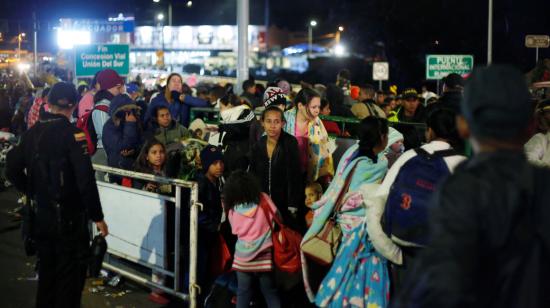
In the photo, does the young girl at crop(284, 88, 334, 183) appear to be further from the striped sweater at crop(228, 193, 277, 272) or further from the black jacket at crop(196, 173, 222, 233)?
the striped sweater at crop(228, 193, 277, 272)

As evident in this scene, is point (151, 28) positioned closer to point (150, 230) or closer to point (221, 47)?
point (221, 47)

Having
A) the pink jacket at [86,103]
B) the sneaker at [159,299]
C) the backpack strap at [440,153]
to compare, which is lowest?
the sneaker at [159,299]

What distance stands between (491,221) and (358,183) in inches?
128

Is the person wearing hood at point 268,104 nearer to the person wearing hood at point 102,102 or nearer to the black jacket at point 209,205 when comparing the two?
the black jacket at point 209,205

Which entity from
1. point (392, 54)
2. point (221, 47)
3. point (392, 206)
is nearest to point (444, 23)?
point (392, 54)

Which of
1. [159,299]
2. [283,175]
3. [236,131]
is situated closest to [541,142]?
[283,175]

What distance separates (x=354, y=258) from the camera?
5934mm

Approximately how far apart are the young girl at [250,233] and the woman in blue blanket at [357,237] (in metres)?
0.64

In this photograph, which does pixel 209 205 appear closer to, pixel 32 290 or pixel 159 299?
pixel 159 299

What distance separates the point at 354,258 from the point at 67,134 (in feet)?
7.83

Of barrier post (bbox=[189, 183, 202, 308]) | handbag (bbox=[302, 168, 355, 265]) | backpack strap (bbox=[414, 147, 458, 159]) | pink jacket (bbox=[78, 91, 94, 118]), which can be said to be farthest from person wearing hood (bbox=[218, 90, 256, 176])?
backpack strap (bbox=[414, 147, 458, 159])

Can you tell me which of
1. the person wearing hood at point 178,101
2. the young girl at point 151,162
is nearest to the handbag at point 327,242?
the young girl at point 151,162

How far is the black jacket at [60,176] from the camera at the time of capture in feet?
20.2

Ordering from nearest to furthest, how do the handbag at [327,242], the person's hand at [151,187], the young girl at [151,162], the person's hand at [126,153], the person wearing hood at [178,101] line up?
the handbag at [327,242] → the person's hand at [151,187] → the young girl at [151,162] → the person's hand at [126,153] → the person wearing hood at [178,101]
